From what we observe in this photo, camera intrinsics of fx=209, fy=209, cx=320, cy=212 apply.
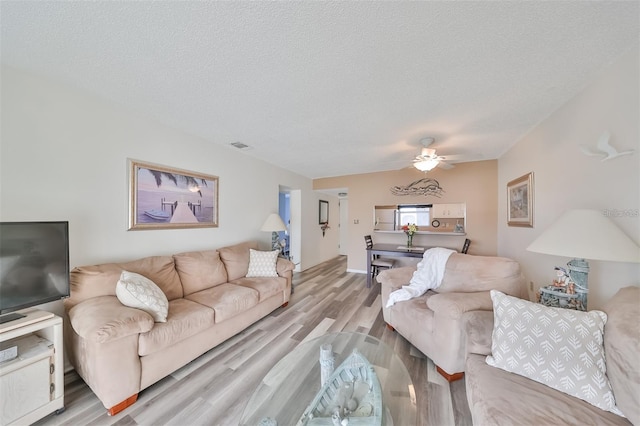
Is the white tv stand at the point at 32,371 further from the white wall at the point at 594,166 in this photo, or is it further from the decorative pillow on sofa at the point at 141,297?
the white wall at the point at 594,166

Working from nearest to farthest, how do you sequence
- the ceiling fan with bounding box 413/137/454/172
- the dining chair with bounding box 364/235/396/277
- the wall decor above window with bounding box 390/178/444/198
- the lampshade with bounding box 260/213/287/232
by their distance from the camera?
the ceiling fan with bounding box 413/137/454/172, the lampshade with bounding box 260/213/287/232, the dining chair with bounding box 364/235/396/277, the wall decor above window with bounding box 390/178/444/198

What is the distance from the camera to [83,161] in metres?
1.94

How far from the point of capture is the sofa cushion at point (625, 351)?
2.99ft

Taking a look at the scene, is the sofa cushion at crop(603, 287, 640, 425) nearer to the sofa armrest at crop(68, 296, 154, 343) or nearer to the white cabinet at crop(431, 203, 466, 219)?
the sofa armrest at crop(68, 296, 154, 343)

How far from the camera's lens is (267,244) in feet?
13.8

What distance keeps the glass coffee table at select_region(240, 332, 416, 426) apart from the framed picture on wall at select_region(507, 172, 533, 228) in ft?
8.68

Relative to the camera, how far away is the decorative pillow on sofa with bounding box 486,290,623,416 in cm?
102

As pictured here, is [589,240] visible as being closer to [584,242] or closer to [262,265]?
[584,242]

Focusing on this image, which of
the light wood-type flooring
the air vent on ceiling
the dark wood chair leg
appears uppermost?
the air vent on ceiling

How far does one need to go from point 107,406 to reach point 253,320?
51.1 inches

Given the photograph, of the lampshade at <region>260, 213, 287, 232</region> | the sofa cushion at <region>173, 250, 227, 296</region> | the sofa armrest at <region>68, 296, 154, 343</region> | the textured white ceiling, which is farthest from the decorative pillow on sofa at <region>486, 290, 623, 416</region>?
the lampshade at <region>260, 213, 287, 232</region>

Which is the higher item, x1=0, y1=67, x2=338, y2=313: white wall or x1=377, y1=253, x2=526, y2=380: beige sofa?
x1=0, y1=67, x2=338, y2=313: white wall

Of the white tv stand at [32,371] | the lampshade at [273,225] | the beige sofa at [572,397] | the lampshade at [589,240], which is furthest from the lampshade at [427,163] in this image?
the white tv stand at [32,371]

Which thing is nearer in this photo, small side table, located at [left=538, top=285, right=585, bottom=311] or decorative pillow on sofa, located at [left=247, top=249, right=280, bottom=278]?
small side table, located at [left=538, top=285, right=585, bottom=311]
